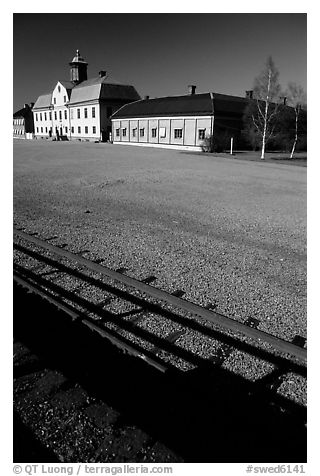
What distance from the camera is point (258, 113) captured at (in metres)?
34.2

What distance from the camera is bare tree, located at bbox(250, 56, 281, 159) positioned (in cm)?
3042

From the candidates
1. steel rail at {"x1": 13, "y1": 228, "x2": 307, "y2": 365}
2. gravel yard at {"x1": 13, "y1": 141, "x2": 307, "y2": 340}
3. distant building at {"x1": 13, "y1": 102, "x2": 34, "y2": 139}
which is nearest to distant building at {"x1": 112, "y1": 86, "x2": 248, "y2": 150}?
gravel yard at {"x1": 13, "y1": 141, "x2": 307, "y2": 340}

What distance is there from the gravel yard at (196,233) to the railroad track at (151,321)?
17.8 inches

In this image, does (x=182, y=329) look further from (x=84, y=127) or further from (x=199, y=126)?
(x=84, y=127)

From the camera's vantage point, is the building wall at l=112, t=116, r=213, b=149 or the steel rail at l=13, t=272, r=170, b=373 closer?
the steel rail at l=13, t=272, r=170, b=373

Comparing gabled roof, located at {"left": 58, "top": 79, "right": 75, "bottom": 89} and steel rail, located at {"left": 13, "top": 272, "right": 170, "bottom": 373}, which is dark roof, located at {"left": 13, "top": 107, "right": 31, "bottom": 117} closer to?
gabled roof, located at {"left": 58, "top": 79, "right": 75, "bottom": 89}

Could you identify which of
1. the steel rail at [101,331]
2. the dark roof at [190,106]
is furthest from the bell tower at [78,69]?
the steel rail at [101,331]

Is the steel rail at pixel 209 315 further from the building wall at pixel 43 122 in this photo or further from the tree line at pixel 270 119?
the building wall at pixel 43 122

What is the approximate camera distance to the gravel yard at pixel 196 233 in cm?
488

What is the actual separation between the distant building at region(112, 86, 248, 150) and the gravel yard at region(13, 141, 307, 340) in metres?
25.4

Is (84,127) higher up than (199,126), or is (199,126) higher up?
(84,127)

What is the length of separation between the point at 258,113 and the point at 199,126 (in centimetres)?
743

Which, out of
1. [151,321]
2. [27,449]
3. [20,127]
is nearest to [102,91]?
[20,127]

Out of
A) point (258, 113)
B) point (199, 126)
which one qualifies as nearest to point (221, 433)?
point (258, 113)
